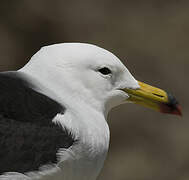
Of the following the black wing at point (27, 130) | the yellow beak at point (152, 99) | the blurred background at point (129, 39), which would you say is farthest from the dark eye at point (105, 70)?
the blurred background at point (129, 39)

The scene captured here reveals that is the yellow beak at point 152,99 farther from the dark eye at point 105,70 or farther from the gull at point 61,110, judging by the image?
the dark eye at point 105,70

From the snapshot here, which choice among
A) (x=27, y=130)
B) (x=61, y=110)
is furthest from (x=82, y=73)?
(x=27, y=130)

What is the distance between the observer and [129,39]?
5934 mm

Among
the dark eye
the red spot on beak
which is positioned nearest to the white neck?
the dark eye

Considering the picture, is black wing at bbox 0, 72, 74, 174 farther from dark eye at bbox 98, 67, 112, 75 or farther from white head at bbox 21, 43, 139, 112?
dark eye at bbox 98, 67, 112, 75

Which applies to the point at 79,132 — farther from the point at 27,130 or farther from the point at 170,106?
the point at 170,106

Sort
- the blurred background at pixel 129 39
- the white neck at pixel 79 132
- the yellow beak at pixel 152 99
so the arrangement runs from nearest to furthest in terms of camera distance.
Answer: the white neck at pixel 79 132
the yellow beak at pixel 152 99
the blurred background at pixel 129 39

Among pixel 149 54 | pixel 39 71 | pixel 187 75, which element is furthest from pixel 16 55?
pixel 39 71

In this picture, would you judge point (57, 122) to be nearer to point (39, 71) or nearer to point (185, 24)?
point (39, 71)

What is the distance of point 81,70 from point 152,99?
0.40 m

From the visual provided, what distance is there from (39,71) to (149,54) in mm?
3557

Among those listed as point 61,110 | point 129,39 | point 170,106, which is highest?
point 61,110

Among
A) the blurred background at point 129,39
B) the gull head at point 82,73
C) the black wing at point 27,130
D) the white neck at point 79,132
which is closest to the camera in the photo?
the black wing at point 27,130

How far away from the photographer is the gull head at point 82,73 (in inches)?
95.1
